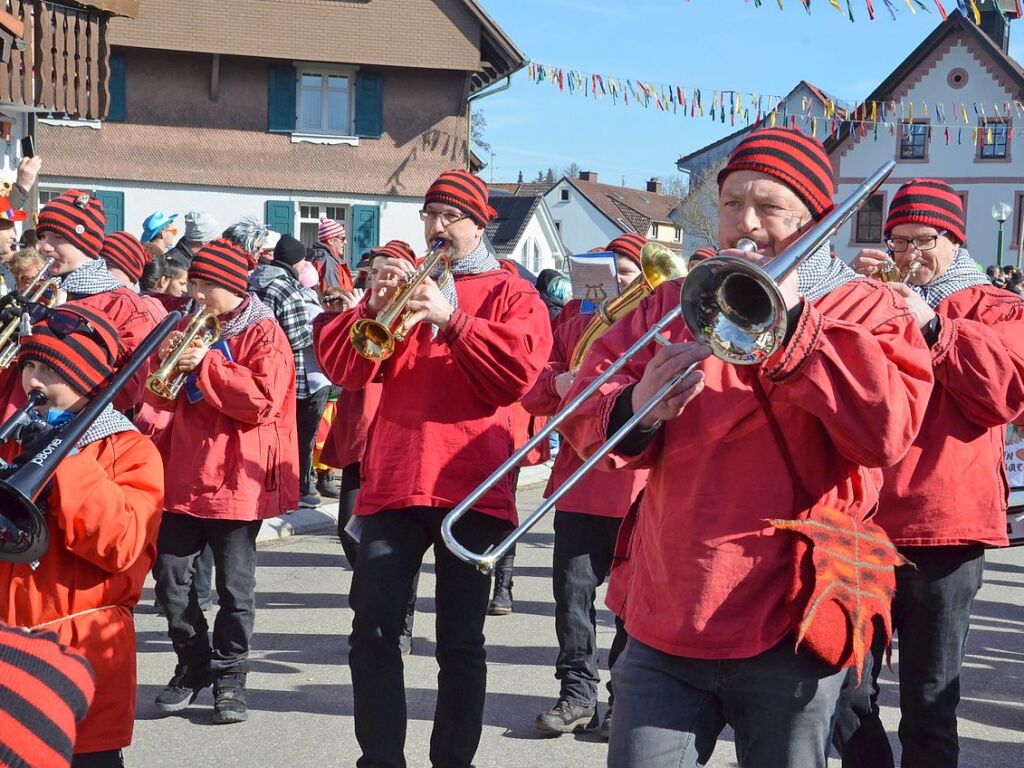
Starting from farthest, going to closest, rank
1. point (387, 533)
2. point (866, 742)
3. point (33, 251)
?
point (33, 251)
point (387, 533)
point (866, 742)

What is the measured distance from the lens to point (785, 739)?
110 inches

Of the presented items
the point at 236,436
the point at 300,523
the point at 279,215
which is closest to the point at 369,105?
the point at 279,215

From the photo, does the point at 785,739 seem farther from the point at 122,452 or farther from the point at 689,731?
the point at 122,452

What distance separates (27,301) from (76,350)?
1.56 m

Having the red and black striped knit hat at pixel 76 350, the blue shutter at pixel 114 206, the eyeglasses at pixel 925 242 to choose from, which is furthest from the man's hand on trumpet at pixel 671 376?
the blue shutter at pixel 114 206

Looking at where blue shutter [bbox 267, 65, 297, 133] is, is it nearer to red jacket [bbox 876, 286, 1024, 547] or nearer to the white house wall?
the white house wall

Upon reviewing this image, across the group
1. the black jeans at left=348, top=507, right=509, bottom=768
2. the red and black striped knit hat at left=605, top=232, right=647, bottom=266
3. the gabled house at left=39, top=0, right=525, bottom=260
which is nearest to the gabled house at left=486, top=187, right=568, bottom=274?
the gabled house at left=39, top=0, right=525, bottom=260

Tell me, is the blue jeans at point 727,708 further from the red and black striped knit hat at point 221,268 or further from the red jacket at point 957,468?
the red and black striped knit hat at point 221,268

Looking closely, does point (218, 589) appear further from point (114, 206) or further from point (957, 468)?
point (114, 206)

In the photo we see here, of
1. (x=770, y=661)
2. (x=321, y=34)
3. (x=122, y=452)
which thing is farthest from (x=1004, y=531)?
(x=321, y=34)

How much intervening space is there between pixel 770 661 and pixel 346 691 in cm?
345

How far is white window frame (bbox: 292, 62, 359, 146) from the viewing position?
26.0 metres

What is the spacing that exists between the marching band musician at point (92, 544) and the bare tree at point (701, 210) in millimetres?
46201

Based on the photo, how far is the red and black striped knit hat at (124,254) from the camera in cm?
764
